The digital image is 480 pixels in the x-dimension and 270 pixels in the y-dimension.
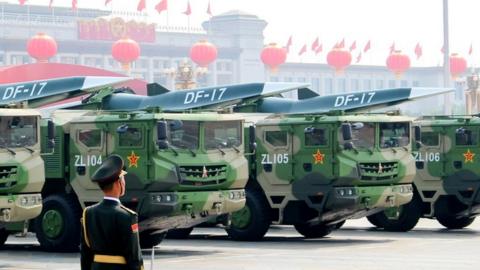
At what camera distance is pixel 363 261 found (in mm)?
19953

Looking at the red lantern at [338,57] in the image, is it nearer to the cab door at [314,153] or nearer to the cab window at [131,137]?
the cab door at [314,153]

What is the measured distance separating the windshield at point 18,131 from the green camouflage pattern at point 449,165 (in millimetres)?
8919

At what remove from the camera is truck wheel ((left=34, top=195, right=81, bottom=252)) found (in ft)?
68.9

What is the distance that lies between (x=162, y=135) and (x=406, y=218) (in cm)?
757

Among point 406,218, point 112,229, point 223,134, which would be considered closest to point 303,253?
point 223,134

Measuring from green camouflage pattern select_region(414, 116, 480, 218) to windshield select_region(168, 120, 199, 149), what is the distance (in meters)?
6.51

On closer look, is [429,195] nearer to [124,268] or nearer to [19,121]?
[19,121]

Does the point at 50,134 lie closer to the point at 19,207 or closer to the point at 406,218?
the point at 19,207

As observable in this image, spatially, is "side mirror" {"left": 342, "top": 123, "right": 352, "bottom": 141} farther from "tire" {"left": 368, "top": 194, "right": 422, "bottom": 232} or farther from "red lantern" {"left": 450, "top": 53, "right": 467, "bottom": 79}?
"red lantern" {"left": 450, "top": 53, "right": 467, "bottom": 79}

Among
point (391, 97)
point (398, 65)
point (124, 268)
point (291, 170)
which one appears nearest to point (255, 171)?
point (291, 170)

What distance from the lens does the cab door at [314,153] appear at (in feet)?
78.6

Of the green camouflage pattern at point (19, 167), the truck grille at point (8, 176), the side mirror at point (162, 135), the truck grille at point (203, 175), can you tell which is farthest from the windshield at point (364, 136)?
the truck grille at point (8, 176)

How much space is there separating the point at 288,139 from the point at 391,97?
2859mm

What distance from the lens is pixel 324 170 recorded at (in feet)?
78.6
